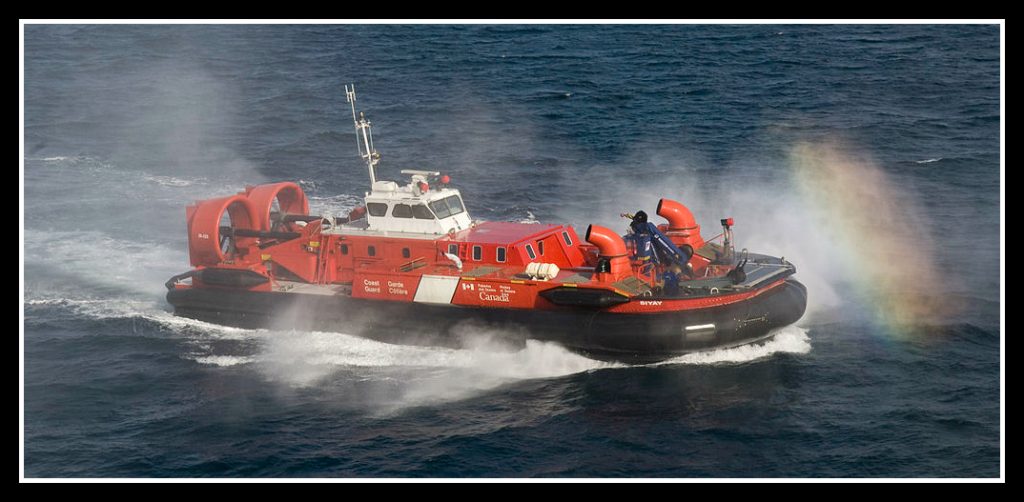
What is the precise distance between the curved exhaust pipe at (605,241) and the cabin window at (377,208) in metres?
6.16

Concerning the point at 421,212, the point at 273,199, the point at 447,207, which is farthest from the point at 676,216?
the point at 273,199

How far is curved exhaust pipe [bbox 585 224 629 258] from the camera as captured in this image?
28.0 meters

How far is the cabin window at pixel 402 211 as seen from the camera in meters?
30.6

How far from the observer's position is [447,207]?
30.8m

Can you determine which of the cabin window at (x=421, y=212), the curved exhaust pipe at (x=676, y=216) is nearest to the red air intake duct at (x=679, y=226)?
the curved exhaust pipe at (x=676, y=216)

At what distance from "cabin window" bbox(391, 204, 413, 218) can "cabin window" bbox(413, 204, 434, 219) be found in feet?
0.49

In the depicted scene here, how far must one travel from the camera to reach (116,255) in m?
37.8

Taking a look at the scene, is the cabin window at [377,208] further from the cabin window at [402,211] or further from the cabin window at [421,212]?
the cabin window at [421,212]

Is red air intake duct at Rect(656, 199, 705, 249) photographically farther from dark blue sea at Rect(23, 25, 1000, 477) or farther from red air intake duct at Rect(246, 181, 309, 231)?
red air intake duct at Rect(246, 181, 309, 231)

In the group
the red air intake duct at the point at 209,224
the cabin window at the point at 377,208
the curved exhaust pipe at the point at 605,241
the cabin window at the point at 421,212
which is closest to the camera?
the curved exhaust pipe at the point at 605,241

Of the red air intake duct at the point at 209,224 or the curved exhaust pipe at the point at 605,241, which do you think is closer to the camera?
the curved exhaust pipe at the point at 605,241

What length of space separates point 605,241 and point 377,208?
6800 mm

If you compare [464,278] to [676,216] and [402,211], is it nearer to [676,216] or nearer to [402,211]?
[402,211]

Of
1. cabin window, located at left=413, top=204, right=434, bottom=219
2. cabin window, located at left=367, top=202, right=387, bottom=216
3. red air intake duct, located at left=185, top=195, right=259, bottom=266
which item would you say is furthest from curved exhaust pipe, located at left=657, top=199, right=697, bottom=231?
red air intake duct, located at left=185, top=195, right=259, bottom=266
